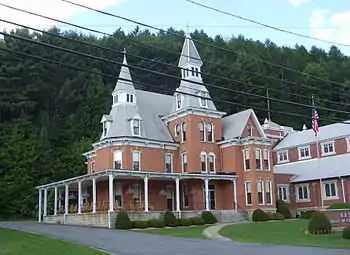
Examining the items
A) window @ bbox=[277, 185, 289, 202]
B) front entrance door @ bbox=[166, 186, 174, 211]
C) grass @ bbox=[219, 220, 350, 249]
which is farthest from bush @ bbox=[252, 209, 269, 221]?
grass @ bbox=[219, 220, 350, 249]

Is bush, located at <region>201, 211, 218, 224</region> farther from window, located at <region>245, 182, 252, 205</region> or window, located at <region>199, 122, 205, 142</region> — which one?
window, located at <region>199, 122, 205, 142</region>

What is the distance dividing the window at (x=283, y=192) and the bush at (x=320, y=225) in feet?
83.7

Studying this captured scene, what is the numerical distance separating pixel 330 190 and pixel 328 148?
748cm

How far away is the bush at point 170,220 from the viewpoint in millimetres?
38312

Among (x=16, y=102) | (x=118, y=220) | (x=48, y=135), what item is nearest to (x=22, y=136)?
(x=48, y=135)

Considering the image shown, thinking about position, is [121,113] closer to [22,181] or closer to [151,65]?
[22,181]

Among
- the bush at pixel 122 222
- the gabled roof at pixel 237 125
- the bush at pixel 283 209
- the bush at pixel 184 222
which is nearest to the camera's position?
the bush at pixel 122 222

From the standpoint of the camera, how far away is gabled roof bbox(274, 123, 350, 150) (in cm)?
5688

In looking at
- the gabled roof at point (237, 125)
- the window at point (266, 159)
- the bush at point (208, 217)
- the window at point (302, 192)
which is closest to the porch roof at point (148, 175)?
the bush at point (208, 217)

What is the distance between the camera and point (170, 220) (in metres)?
38.4

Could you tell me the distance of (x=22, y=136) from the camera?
2694 inches

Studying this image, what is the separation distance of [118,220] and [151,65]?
1911 inches

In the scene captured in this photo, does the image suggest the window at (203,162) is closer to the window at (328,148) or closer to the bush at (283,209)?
the bush at (283,209)

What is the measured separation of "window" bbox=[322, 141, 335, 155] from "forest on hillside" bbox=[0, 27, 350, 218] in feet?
21.3
